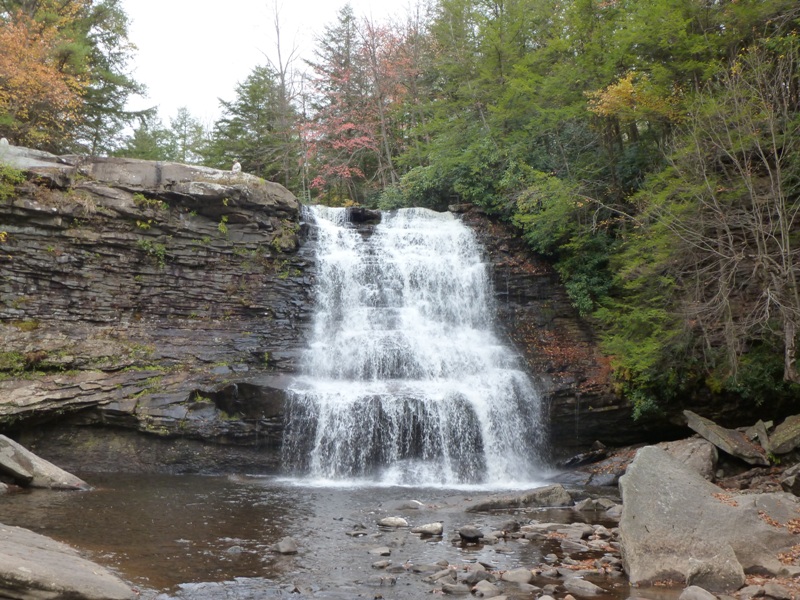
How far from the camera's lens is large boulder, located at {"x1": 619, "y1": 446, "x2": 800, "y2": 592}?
5609mm

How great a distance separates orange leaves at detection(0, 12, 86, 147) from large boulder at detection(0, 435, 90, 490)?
10108mm

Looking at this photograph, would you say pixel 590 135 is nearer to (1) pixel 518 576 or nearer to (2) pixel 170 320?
(2) pixel 170 320

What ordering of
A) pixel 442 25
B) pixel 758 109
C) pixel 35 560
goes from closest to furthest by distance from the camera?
1. pixel 35 560
2. pixel 758 109
3. pixel 442 25

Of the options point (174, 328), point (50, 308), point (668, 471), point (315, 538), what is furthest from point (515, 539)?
point (50, 308)

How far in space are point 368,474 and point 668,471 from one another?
268 inches

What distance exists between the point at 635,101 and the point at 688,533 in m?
10.9

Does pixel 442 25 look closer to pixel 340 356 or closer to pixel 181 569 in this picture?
pixel 340 356

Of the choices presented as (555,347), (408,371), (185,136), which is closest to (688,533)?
(408,371)

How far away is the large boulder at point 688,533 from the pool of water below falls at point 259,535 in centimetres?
34

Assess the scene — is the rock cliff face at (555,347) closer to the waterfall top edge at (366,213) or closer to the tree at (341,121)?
the waterfall top edge at (366,213)

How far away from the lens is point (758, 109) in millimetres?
10922

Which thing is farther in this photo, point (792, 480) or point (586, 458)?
point (586, 458)

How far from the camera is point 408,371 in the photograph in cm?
1398

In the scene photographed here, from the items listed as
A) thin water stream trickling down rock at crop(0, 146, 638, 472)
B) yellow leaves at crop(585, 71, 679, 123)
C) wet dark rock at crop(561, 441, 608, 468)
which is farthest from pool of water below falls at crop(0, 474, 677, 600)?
yellow leaves at crop(585, 71, 679, 123)
